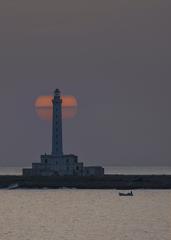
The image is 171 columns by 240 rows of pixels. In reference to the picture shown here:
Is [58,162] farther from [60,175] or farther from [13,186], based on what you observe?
[13,186]

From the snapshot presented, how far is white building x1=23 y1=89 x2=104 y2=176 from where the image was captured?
14425cm
